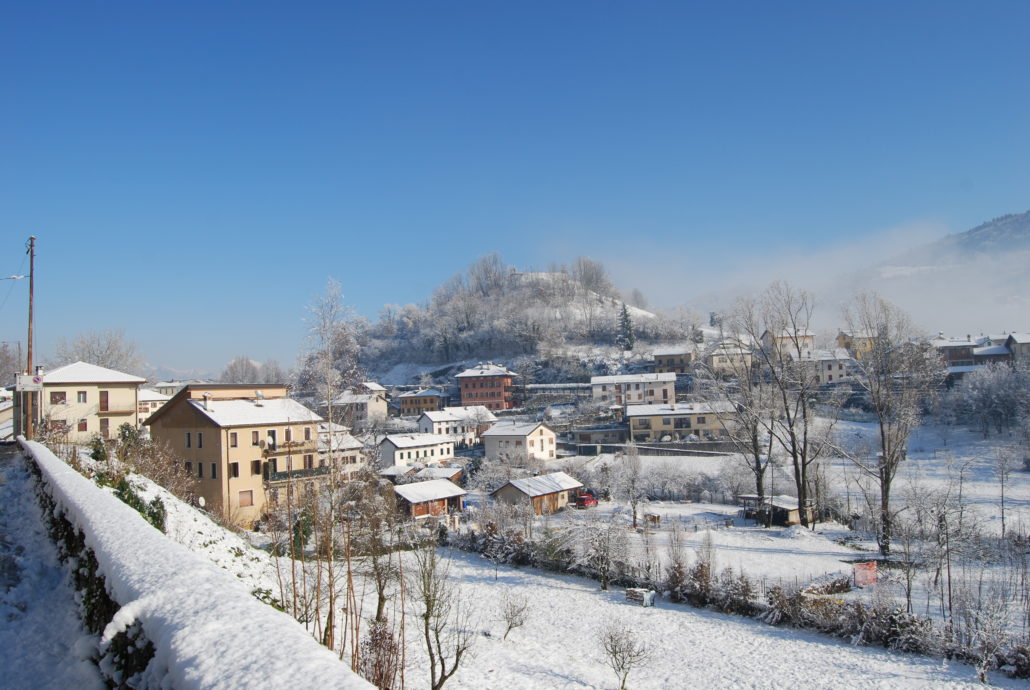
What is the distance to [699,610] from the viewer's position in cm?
2005

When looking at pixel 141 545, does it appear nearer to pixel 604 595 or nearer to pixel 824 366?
pixel 604 595

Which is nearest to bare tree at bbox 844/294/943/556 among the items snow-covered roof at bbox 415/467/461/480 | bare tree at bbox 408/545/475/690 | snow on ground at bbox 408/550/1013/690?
snow on ground at bbox 408/550/1013/690

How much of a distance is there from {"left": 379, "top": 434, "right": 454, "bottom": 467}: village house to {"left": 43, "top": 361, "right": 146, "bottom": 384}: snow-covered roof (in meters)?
21.5

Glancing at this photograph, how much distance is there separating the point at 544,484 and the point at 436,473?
10152 millimetres

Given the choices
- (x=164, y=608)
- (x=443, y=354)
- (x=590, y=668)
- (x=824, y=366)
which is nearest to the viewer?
(x=164, y=608)

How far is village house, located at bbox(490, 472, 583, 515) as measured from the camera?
33.9 meters

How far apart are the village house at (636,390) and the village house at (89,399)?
49186 millimetres

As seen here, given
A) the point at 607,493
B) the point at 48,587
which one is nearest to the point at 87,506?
the point at 48,587

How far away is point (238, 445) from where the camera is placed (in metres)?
25.2

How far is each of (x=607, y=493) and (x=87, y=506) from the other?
119ft

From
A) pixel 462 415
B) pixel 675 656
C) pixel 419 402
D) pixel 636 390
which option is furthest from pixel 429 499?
pixel 419 402

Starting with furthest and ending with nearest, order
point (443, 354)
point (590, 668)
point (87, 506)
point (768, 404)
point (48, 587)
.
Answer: point (443, 354), point (768, 404), point (590, 668), point (48, 587), point (87, 506)

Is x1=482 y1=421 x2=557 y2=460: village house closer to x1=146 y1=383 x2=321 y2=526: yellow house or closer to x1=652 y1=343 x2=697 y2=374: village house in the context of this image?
x1=146 y1=383 x2=321 y2=526: yellow house

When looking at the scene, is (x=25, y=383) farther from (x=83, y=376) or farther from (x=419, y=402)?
(x=419, y=402)
